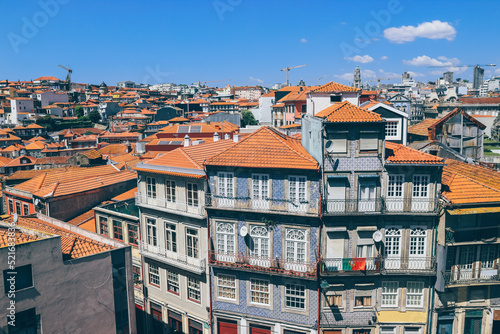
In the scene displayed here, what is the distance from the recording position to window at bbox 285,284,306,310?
23805mm

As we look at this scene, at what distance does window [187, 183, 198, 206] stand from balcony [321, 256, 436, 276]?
354 inches

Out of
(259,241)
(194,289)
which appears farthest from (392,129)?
(194,289)

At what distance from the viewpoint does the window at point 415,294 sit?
922 inches

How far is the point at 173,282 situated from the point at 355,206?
14.1m

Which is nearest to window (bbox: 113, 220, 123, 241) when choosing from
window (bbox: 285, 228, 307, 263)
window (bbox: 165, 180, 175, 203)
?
window (bbox: 165, 180, 175, 203)

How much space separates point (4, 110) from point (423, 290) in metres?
144

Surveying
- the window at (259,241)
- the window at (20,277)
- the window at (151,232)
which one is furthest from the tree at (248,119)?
Answer: the window at (20,277)

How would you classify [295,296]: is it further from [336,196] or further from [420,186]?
[420,186]

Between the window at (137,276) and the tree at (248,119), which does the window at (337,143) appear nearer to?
the window at (137,276)

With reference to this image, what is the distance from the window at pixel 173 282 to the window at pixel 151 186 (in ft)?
19.0

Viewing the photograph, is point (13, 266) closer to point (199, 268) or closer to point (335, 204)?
point (199, 268)

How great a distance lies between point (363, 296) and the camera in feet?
77.7

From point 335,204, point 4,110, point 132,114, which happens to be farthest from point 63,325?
point 4,110

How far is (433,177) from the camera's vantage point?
22625 millimetres
